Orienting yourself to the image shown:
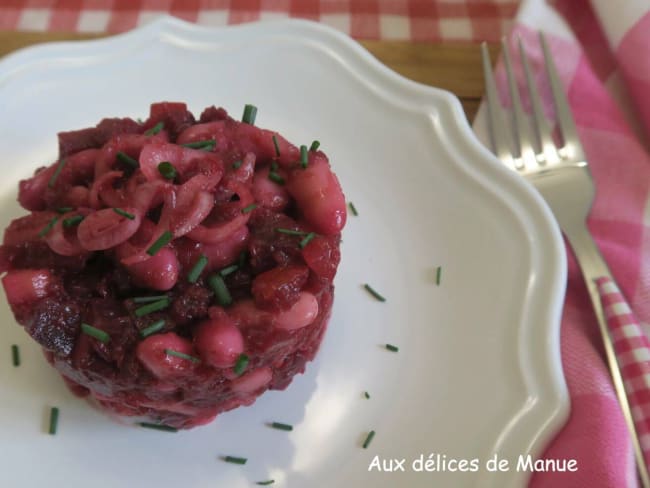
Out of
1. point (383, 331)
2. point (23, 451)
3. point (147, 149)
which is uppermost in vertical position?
point (147, 149)

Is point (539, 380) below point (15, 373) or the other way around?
the other way around

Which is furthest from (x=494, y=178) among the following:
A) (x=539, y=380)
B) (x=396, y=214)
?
(x=539, y=380)

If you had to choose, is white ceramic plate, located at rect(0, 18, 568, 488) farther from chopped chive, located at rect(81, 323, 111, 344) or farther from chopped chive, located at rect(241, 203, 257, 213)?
chopped chive, located at rect(241, 203, 257, 213)

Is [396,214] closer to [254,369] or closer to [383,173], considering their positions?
[383,173]

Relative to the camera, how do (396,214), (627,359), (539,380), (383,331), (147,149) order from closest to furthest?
1. (147,149)
2. (539,380)
3. (627,359)
4. (383,331)
5. (396,214)

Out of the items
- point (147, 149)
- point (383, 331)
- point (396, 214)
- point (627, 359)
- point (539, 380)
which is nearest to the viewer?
point (147, 149)

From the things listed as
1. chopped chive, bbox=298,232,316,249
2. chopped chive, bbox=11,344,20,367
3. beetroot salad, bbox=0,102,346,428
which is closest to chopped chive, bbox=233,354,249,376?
beetroot salad, bbox=0,102,346,428

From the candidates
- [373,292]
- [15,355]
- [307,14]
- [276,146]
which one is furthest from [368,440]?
[307,14]
